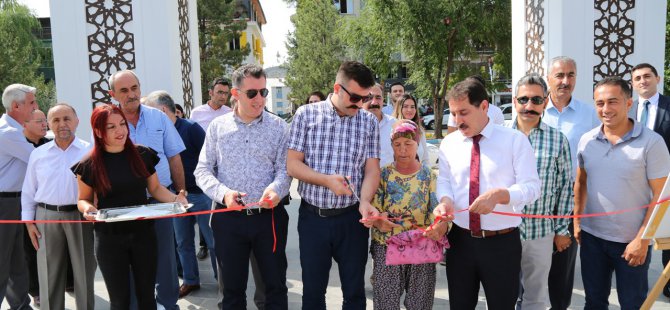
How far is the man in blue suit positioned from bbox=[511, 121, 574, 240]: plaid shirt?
1.74m

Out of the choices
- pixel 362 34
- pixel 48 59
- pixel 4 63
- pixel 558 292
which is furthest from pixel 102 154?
pixel 48 59

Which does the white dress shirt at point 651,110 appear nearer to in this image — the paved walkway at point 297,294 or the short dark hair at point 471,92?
the paved walkway at point 297,294

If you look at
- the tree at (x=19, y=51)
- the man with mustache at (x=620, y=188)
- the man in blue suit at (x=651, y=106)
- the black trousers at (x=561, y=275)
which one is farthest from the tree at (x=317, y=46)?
the man with mustache at (x=620, y=188)

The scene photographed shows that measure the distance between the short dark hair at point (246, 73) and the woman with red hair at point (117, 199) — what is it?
2.46 feet

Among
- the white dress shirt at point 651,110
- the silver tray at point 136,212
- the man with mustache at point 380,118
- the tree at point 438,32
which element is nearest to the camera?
the silver tray at point 136,212

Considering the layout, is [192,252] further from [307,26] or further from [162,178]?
[307,26]

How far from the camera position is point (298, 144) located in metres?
3.46

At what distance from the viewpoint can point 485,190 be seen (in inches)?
117

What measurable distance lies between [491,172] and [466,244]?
433mm

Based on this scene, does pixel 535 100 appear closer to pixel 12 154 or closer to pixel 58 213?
pixel 58 213

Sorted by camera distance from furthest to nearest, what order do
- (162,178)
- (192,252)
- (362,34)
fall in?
1. (362,34)
2. (192,252)
3. (162,178)

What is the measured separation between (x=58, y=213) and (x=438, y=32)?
13.9 m

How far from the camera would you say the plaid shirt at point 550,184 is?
132 inches

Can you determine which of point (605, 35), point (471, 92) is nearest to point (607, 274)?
point (471, 92)
